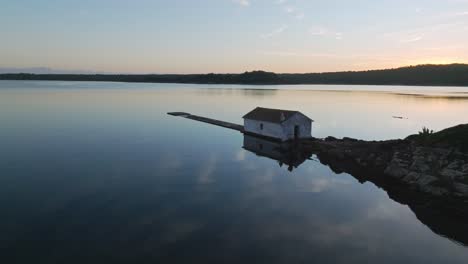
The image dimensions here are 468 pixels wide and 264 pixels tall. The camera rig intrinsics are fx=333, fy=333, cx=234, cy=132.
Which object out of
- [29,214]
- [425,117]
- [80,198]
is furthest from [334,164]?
[425,117]

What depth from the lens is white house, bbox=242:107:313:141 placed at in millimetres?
42469

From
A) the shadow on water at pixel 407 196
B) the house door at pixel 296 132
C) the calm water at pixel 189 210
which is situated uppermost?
the house door at pixel 296 132

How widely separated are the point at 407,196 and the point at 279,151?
15.9 meters

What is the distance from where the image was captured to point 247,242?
17.5 metres

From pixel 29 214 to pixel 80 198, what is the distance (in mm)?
3268

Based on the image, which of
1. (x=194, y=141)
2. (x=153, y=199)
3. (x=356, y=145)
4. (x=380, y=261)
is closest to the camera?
(x=380, y=261)

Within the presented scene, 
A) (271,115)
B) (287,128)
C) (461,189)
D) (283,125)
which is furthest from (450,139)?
(271,115)

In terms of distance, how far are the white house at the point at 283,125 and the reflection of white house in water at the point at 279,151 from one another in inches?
46.6

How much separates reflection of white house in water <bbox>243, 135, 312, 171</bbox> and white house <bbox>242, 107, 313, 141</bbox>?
1.18m

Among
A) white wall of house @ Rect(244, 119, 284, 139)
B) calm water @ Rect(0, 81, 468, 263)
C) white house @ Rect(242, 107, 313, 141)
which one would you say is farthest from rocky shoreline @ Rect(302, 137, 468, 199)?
white wall of house @ Rect(244, 119, 284, 139)

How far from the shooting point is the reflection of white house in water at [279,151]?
115ft

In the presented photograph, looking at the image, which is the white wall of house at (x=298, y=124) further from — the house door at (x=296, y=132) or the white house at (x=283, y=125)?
the house door at (x=296, y=132)

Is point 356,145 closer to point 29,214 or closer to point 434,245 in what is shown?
point 434,245

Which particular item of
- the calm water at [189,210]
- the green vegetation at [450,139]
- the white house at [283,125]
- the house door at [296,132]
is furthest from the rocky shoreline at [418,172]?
the white house at [283,125]
